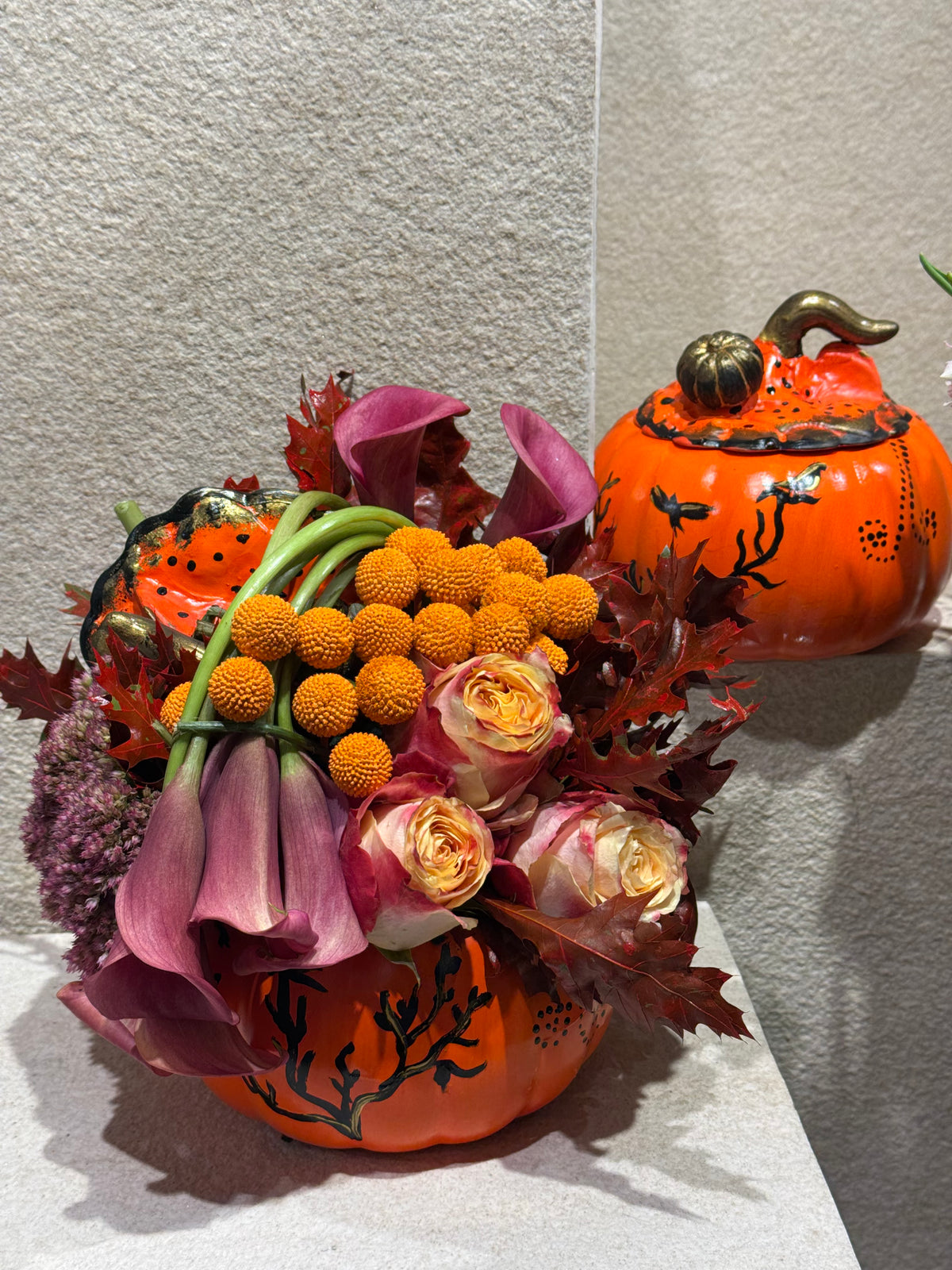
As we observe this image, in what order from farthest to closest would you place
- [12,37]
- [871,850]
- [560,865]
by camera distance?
[871,850] < [12,37] < [560,865]

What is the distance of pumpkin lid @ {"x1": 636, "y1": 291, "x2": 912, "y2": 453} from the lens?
0.82 metres

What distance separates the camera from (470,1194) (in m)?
0.60

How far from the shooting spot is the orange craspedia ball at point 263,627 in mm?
490

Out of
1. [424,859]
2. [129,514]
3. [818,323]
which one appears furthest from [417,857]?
[818,323]

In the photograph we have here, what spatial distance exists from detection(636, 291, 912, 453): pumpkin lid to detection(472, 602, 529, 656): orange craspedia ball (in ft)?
1.23

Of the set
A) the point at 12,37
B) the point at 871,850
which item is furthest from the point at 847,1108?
the point at 12,37

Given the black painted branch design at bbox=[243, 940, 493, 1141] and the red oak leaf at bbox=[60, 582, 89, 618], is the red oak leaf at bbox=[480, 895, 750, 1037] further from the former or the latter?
the red oak leaf at bbox=[60, 582, 89, 618]

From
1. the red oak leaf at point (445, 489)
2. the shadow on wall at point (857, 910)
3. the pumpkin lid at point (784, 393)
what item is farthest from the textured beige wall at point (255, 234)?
the shadow on wall at point (857, 910)

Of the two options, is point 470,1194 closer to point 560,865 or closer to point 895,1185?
point 560,865

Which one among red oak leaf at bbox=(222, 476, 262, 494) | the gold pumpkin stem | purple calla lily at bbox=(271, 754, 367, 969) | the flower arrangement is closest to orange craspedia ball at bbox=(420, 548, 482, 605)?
the flower arrangement

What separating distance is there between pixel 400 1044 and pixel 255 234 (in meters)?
0.60

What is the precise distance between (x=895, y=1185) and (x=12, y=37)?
1169 millimetres

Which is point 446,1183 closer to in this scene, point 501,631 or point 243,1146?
point 243,1146

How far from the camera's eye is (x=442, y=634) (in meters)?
0.52
